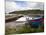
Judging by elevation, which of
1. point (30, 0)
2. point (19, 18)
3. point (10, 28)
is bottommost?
point (10, 28)

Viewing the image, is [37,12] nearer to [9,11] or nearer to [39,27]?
[39,27]

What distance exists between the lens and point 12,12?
3.92 feet

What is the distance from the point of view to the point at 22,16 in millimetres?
1216

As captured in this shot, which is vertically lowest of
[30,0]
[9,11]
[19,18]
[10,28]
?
[10,28]

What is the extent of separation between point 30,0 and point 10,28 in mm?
512

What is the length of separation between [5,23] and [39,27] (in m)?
0.52

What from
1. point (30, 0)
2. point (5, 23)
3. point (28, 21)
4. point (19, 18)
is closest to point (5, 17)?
point (5, 23)
